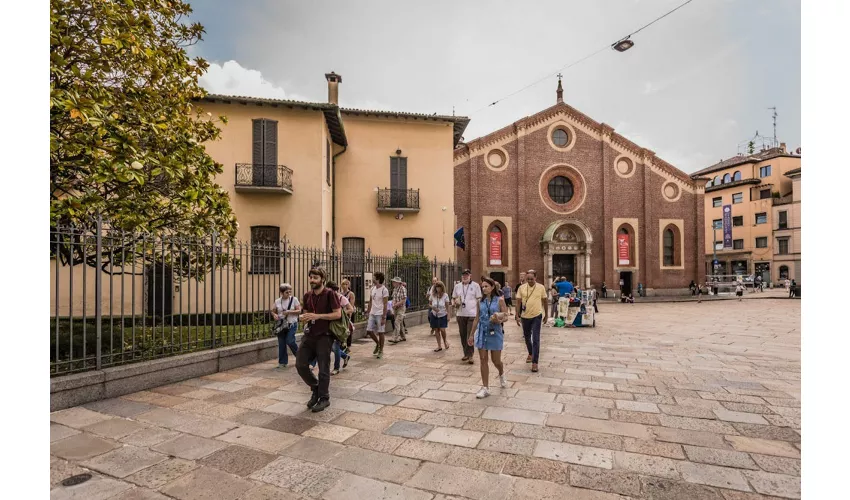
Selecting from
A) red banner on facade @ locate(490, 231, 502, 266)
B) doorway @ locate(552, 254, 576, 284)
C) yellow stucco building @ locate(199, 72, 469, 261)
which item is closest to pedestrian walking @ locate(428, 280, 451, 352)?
yellow stucco building @ locate(199, 72, 469, 261)

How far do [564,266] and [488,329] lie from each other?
85.5ft

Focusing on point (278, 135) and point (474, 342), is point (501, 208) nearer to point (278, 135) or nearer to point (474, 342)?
point (278, 135)

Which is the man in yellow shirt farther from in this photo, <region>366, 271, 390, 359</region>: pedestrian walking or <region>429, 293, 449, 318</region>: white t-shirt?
<region>366, 271, 390, 359</region>: pedestrian walking

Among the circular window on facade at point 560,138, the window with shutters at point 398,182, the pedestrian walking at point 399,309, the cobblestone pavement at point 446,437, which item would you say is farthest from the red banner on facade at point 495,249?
the cobblestone pavement at point 446,437

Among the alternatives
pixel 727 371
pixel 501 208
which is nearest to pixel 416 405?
pixel 727 371

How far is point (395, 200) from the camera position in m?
20.5

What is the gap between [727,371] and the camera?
7.58 meters

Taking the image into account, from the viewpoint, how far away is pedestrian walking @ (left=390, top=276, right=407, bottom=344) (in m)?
10.6

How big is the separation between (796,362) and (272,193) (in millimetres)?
16445

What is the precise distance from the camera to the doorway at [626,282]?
31234 mm

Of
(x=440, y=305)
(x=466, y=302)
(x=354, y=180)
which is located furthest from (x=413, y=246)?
(x=466, y=302)

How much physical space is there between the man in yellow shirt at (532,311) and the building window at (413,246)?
13.2m

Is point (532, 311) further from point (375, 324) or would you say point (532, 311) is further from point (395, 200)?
point (395, 200)

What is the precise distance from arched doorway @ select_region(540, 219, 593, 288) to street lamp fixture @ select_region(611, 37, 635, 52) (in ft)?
62.2
